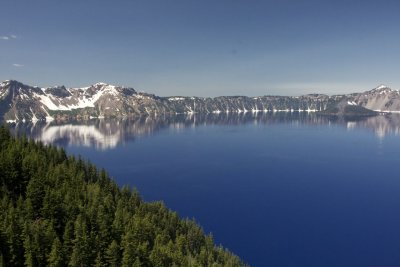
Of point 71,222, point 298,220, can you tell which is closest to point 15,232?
point 71,222

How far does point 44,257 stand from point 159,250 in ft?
97.3

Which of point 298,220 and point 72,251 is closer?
point 72,251

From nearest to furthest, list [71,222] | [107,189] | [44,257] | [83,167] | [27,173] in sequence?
[44,257]
[71,222]
[27,173]
[107,189]
[83,167]

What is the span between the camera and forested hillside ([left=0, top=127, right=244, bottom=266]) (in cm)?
7519

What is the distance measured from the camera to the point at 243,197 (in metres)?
199

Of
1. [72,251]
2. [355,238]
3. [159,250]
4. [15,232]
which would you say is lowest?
[355,238]

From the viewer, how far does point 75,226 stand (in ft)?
275

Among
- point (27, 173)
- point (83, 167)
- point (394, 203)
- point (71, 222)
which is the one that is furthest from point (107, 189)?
point (394, 203)

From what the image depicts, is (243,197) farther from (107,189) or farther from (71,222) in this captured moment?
(71,222)

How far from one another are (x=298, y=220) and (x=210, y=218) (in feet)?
143

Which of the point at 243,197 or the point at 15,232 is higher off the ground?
the point at 15,232

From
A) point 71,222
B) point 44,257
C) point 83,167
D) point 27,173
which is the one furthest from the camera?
point 83,167

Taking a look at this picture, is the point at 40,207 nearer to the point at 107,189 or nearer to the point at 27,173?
the point at 27,173

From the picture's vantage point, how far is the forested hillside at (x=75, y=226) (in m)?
75.2
